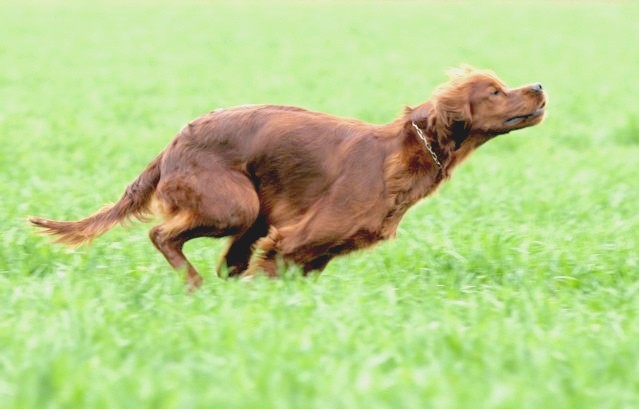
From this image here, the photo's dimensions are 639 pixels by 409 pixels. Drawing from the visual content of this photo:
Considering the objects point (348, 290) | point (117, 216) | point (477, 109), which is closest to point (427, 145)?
point (477, 109)

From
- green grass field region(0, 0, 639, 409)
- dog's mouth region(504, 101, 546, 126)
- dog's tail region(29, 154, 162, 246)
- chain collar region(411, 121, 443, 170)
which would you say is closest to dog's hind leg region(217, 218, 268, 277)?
green grass field region(0, 0, 639, 409)

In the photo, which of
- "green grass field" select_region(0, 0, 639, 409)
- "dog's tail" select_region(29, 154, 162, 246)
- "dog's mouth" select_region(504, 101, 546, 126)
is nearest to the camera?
"green grass field" select_region(0, 0, 639, 409)

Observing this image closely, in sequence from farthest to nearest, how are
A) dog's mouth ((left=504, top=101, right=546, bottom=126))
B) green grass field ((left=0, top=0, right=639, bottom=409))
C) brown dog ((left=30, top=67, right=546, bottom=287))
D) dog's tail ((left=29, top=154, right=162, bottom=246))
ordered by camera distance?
dog's tail ((left=29, top=154, right=162, bottom=246)) < dog's mouth ((left=504, top=101, right=546, bottom=126)) < brown dog ((left=30, top=67, right=546, bottom=287)) < green grass field ((left=0, top=0, right=639, bottom=409))

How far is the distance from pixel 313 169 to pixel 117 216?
42.2 inches

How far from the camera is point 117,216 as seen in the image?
19.3 ft

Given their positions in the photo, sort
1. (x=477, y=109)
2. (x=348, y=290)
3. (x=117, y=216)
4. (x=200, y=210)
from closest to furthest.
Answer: (x=348, y=290) → (x=200, y=210) → (x=477, y=109) → (x=117, y=216)

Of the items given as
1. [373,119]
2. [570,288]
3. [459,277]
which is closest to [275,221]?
[459,277]

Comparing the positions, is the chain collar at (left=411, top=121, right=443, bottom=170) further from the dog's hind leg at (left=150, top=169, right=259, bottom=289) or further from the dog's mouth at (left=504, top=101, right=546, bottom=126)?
the dog's hind leg at (left=150, top=169, right=259, bottom=289)

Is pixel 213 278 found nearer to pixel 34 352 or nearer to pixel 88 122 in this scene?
pixel 34 352

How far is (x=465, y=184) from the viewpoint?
9078 mm

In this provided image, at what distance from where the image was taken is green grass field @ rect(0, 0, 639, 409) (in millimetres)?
3627

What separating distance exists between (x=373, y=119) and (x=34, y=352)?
10.2 metres

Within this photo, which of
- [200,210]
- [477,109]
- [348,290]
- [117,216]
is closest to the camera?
[348,290]

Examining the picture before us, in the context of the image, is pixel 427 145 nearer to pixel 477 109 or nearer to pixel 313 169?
pixel 477 109
